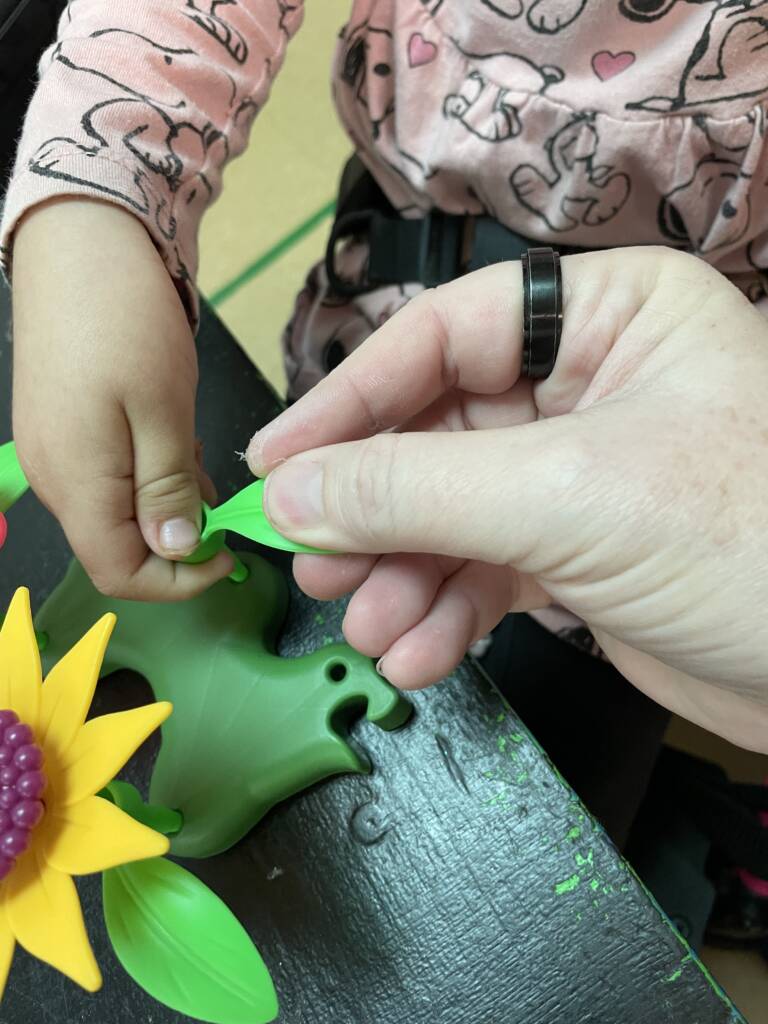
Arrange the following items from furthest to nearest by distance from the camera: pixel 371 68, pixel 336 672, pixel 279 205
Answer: pixel 279 205 → pixel 371 68 → pixel 336 672

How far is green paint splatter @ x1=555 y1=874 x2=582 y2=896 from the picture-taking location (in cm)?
33

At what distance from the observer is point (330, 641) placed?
398 mm

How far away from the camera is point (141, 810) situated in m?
0.34

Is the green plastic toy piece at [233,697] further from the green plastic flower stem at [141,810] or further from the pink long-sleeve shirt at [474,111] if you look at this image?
the pink long-sleeve shirt at [474,111]

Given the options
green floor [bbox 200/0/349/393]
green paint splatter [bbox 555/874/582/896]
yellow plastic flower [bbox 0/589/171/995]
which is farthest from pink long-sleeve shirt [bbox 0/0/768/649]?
green floor [bbox 200/0/349/393]

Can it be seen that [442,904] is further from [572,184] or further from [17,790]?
[572,184]

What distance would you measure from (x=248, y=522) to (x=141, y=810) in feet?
0.43

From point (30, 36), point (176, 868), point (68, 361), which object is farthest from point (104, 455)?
point (30, 36)

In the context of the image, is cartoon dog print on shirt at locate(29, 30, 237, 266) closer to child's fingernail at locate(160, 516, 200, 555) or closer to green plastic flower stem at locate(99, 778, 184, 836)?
child's fingernail at locate(160, 516, 200, 555)

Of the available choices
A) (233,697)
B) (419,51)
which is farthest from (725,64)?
(233,697)

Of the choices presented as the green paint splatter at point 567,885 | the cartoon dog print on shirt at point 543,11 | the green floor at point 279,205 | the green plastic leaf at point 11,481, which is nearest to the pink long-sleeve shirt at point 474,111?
the cartoon dog print on shirt at point 543,11

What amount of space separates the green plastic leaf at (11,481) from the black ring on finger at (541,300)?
252 mm

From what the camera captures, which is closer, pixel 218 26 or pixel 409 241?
pixel 218 26

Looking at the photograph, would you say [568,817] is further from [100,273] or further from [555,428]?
[100,273]
